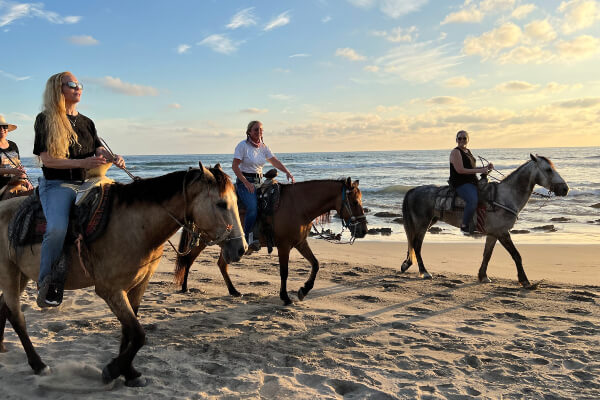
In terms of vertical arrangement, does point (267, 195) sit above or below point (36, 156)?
below

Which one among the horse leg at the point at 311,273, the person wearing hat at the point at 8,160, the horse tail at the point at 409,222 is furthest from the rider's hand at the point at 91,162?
the horse tail at the point at 409,222

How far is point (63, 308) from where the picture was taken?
5676 millimetres

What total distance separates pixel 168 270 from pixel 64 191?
5.45m

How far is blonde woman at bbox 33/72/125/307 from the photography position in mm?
3221

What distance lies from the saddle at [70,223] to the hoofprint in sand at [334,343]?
109 cm

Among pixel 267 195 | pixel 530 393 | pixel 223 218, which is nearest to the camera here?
pixel 223 218

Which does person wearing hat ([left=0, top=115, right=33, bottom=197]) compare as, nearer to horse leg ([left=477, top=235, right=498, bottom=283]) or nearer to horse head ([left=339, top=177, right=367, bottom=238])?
horse head ([left=339, top=177, right=367, bottom=238])

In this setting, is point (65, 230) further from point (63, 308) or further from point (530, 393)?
point (530, 393)

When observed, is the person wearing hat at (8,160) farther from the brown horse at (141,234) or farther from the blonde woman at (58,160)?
the blonde woman at (58,160)

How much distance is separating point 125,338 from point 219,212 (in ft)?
4.89

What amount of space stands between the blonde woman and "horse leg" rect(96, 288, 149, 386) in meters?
0.43

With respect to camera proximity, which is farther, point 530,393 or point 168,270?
point 168,270

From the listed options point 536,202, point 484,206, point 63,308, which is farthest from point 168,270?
point 536,202

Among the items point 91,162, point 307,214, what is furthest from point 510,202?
point 91,162
